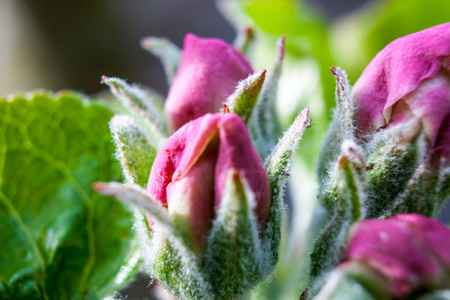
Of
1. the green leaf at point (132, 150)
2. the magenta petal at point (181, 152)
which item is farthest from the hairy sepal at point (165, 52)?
the magenta petal at point (181, 152)

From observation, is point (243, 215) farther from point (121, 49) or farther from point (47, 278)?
point (121, 49)

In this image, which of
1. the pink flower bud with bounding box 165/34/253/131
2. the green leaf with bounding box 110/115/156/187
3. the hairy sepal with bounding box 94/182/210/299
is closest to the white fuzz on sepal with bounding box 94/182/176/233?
the hairy sepal with bounding box 94/182/210/299

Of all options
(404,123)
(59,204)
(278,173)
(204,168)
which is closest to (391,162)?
(404,123)

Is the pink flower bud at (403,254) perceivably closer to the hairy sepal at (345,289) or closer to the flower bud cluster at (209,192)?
the hairy sepal at (345,289)

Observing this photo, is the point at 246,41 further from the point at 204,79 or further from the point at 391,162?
the point at 391,162

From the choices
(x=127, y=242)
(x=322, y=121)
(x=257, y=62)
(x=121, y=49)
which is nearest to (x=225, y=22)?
(x=121, y=49)
